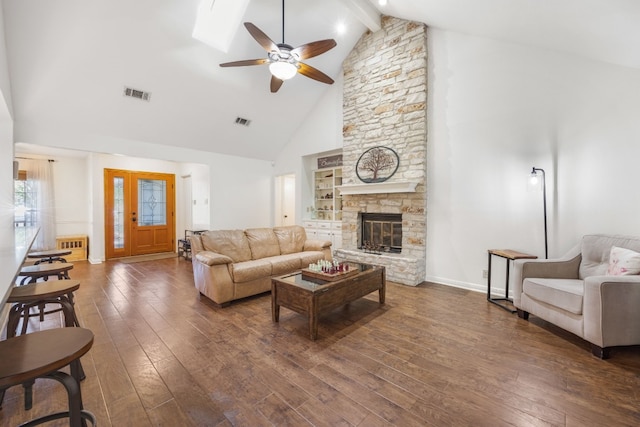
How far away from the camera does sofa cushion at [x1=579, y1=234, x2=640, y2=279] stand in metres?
2.68

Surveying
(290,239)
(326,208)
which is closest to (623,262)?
(290,239)

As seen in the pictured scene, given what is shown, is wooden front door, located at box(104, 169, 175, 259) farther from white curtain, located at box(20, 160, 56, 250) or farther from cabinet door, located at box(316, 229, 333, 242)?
cabinet door, located at box(316, 229, 333, 242)

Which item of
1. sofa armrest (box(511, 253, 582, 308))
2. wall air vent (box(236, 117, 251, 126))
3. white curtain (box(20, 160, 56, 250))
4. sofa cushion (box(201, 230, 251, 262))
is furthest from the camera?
white curtain (box(20, 160, 56, 250))

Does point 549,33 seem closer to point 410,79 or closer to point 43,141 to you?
point 410,79

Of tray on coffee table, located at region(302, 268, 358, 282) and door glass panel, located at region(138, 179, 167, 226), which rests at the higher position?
door glass panel, located at region(138, 179, 167, 226)

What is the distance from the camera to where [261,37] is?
3209 millimetres

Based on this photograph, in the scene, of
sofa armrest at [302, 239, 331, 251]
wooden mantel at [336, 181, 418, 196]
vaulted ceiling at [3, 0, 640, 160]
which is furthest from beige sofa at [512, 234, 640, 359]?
sofa armrest at [302, 239, 331, 251]

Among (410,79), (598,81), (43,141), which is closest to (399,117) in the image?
(410,79)

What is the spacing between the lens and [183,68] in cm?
431

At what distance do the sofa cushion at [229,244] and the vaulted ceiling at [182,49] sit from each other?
2.63 metres

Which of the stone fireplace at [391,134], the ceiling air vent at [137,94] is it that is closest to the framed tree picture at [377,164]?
the stone fireplace at [391,134]

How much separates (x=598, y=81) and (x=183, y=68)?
5515 millimetres

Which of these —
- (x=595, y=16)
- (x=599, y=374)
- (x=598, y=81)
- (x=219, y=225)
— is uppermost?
(x=595, y=16)

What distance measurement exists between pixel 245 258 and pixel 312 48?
118 inches
